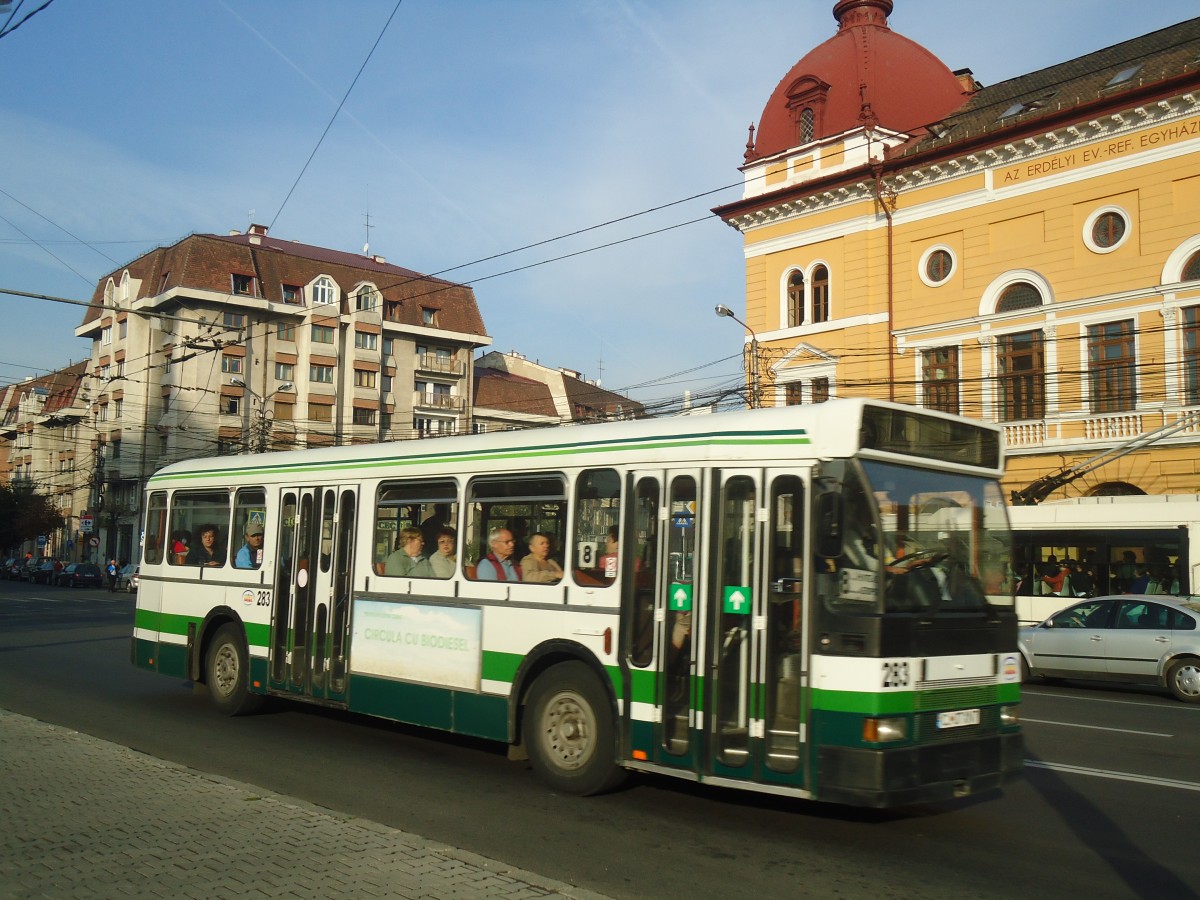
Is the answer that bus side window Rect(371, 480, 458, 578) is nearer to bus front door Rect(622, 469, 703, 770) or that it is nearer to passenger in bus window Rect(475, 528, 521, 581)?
passenger in bus window Rect(475, 528, 521, 581)

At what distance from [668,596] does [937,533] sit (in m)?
1.90

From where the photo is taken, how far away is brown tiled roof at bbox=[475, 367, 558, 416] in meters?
75.1

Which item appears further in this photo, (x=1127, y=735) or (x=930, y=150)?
(x=930, y=150)

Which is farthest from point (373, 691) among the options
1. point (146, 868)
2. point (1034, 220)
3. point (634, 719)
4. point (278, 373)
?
point (278, 373)

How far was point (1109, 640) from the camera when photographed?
54.2 ft

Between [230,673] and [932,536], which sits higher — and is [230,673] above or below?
below

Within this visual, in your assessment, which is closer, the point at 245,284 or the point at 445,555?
the point at 445,555

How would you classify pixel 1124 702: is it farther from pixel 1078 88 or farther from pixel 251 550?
pixel 1078 88

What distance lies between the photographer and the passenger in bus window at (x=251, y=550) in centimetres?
1205

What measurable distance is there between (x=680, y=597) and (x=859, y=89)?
2969 centimetres

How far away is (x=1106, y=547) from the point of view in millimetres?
21969

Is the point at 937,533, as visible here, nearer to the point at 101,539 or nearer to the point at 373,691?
the point at 373,691

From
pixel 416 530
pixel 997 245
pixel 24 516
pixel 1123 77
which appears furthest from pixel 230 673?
pixel 24 516

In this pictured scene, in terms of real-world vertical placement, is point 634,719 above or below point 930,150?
below
